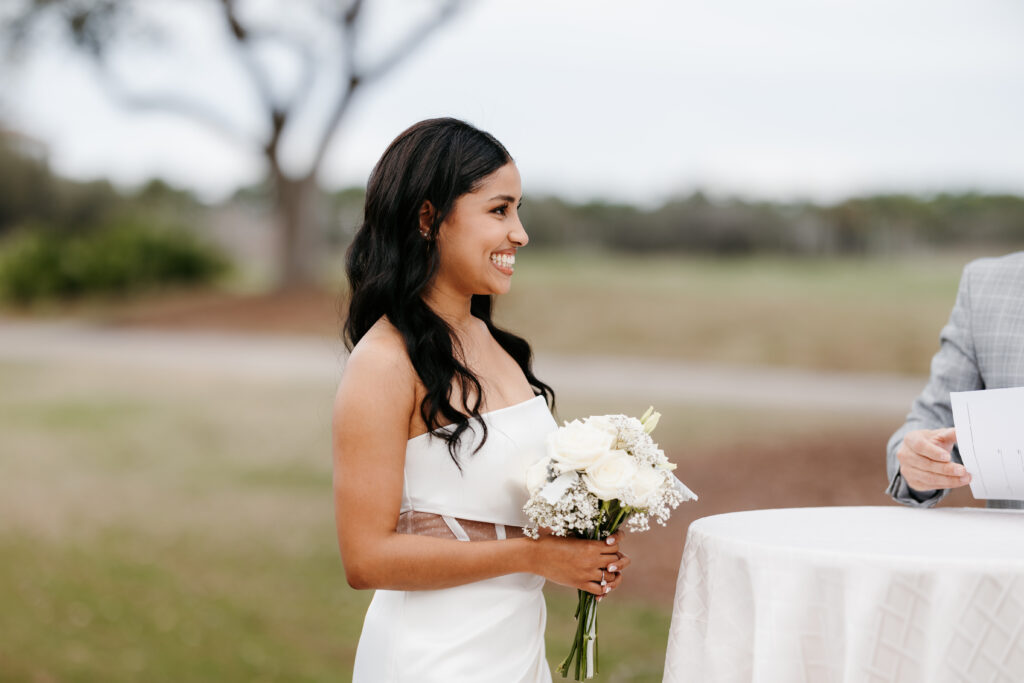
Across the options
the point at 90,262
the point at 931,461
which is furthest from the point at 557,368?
the point at 931,461

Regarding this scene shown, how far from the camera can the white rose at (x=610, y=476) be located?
7.18 feet

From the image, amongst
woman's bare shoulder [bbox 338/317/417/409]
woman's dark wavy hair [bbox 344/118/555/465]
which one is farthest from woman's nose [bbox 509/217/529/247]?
woman's bare shoulder [bbox 338/317/417/409]

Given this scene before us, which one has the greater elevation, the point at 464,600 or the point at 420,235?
the point at 420,235

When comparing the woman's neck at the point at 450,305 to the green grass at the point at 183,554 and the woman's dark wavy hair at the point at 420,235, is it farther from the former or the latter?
the green grass at the point at 183,554

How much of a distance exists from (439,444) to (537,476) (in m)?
0.22

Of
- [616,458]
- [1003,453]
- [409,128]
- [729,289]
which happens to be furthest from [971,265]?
[729,289]

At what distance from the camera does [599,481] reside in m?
2.19

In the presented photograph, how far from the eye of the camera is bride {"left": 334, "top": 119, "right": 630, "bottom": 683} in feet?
7.22

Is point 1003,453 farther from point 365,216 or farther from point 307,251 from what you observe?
point 307,251

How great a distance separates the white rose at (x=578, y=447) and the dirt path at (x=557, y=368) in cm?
1099

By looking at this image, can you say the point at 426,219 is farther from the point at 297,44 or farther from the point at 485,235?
the point at 297,44

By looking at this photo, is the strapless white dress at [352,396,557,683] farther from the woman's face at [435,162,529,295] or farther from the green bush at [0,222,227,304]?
the green bush at [0,222,227,304]

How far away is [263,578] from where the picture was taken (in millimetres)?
7566

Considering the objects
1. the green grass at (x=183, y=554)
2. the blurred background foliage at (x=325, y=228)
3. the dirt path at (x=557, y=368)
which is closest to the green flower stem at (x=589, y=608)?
the green grass at (x=183, y=554)
